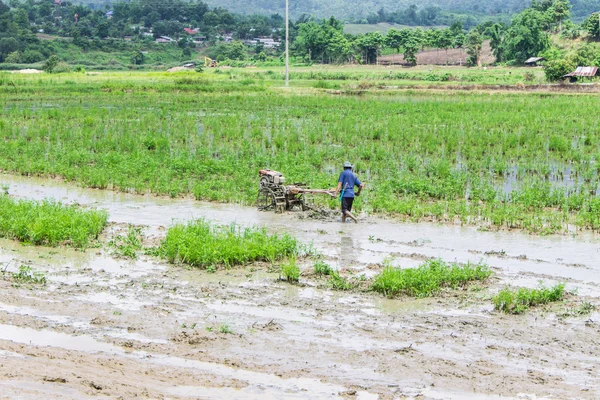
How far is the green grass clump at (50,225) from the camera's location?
10.5 meters

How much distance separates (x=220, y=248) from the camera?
960 cm

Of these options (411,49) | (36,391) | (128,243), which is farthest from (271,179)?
(411,49)

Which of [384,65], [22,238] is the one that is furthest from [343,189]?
[384,65]

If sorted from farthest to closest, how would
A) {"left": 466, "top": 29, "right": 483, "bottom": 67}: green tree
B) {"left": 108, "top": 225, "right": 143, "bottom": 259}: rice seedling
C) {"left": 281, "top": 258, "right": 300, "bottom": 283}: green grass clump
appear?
{"left": 466, "top": 29, "right": 483, "bottom": 67}: green tree < {"left": 108, "top": 225, "right": 143, "bottom": 259}: rice seedling < {"left": 281, "top": 258, "right": 300, "bottom": 283}: green grass clump

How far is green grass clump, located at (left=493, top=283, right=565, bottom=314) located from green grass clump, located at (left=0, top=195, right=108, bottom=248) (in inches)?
226

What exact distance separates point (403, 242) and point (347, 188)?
1479mm

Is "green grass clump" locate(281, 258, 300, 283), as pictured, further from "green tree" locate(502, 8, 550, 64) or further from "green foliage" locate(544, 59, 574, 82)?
"green tree" locate(502, 8, 550, 64)

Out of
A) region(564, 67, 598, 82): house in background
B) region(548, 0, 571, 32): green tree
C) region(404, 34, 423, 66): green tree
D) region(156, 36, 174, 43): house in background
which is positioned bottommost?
region(564, 67, 598, 82): house in background

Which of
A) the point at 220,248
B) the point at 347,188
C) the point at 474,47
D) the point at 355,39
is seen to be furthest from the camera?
the point at 355,39

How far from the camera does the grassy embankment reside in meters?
13.9

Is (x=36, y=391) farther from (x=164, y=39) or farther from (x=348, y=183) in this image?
(x=164, y=39)

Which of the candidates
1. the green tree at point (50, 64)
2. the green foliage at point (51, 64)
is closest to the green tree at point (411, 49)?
the green foliage at point (51, 64)

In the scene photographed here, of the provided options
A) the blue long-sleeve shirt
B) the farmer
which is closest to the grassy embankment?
the farmer

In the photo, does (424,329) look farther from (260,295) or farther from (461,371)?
(260,295)
